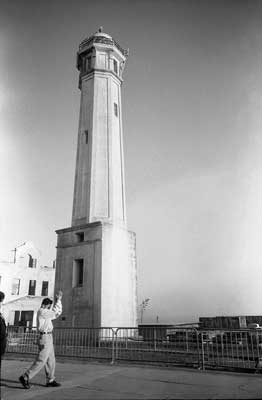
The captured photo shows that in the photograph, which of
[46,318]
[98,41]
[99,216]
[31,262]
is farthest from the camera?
[31,262]

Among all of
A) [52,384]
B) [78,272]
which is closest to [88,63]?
[78,272]

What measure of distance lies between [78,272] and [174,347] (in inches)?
301

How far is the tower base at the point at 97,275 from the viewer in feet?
58.6

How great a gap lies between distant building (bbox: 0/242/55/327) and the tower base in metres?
19.5

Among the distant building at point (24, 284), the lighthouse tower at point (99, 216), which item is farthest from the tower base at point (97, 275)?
the distant building at point (24, 284)

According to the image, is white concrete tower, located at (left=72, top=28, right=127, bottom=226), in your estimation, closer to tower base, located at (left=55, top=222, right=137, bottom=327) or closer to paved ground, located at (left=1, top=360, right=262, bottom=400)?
tower base, located at (left=55, top=222, right=137, bottom=327)

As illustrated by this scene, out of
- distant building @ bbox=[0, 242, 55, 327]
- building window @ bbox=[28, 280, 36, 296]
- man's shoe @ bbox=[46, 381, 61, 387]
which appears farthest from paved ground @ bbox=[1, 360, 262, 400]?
building window @ bbox=[28, 280, 36, 296]

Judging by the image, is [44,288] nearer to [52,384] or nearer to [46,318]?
[46,318]

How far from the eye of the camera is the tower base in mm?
17875

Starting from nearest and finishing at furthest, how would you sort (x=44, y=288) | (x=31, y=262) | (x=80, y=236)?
(x=80, y=236) → (x=44, y=288) → (x=31, y=262)

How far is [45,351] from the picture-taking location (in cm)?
722

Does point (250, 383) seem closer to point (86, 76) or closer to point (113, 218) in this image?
point (113, 218)

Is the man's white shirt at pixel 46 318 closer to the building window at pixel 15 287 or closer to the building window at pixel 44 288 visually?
the building window at pixel 15 287

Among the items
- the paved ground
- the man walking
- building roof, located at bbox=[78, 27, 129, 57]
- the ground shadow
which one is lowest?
the ground shadow
